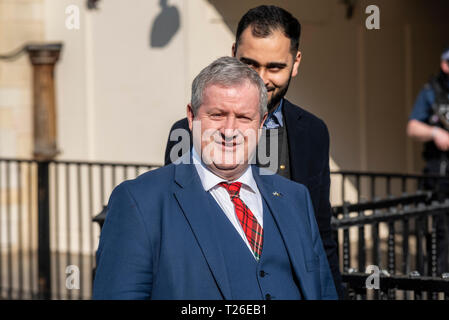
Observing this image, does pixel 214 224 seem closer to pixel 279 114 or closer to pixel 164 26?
pixel 279 114

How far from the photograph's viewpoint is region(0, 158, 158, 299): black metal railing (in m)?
7.79

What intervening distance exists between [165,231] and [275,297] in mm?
399

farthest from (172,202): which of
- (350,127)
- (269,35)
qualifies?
(350,127)

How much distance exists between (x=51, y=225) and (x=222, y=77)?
7.26m

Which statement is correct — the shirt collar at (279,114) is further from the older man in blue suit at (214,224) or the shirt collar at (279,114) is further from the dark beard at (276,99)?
the older man in blue suit at (214,224)

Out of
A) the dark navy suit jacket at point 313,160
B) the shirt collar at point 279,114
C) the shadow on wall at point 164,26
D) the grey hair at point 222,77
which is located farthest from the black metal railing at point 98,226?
the grey hair at point 222,77

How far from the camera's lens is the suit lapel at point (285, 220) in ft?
9.16

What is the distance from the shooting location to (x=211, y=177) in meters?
2.80

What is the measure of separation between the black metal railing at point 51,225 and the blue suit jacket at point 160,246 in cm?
427

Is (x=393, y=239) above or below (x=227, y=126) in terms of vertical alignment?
below

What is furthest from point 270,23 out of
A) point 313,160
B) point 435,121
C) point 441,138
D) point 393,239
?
point 435,121

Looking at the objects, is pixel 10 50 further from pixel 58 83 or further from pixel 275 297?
pixel 275 297

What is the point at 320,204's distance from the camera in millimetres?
3598

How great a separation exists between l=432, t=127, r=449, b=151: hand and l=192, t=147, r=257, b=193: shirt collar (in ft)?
15.9
